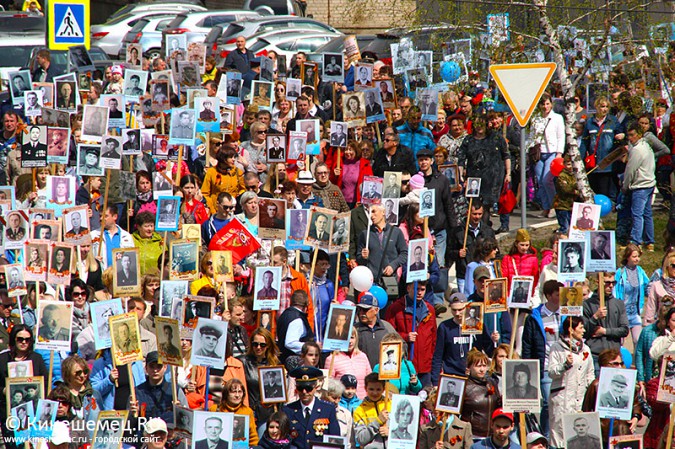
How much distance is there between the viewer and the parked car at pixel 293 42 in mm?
25641

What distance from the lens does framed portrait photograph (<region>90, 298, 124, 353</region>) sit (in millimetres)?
10656

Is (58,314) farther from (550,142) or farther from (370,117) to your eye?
(550,142)

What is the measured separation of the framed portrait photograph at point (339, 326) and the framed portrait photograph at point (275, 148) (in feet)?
14.1

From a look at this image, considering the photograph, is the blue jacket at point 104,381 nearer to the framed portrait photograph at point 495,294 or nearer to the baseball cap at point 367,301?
the baseball cap at point 367,301

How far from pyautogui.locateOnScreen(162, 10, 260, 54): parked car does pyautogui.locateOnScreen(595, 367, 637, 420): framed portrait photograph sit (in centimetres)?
1867

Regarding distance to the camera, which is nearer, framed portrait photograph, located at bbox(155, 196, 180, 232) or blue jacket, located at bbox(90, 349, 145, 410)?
blue jacket, located at bbox(90, 349, 145, 410)

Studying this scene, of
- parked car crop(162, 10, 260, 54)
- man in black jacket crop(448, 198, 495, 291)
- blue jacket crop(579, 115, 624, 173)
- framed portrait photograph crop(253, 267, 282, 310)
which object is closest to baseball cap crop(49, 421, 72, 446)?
framed portrait photograph crop(253, 267, 282, 310)

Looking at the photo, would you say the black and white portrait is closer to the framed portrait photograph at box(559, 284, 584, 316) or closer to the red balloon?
the framed portrait photograph at box(559, 284, 584, 316)

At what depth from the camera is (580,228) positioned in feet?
40.5

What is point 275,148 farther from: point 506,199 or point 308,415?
point 308,415

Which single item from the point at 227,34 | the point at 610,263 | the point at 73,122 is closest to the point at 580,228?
the point at 610,263

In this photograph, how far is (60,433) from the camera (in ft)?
32.6

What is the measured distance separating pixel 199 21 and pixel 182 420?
1978cm

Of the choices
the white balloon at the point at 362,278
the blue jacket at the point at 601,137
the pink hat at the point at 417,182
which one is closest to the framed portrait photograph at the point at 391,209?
the pink hat at the point at 417,182
